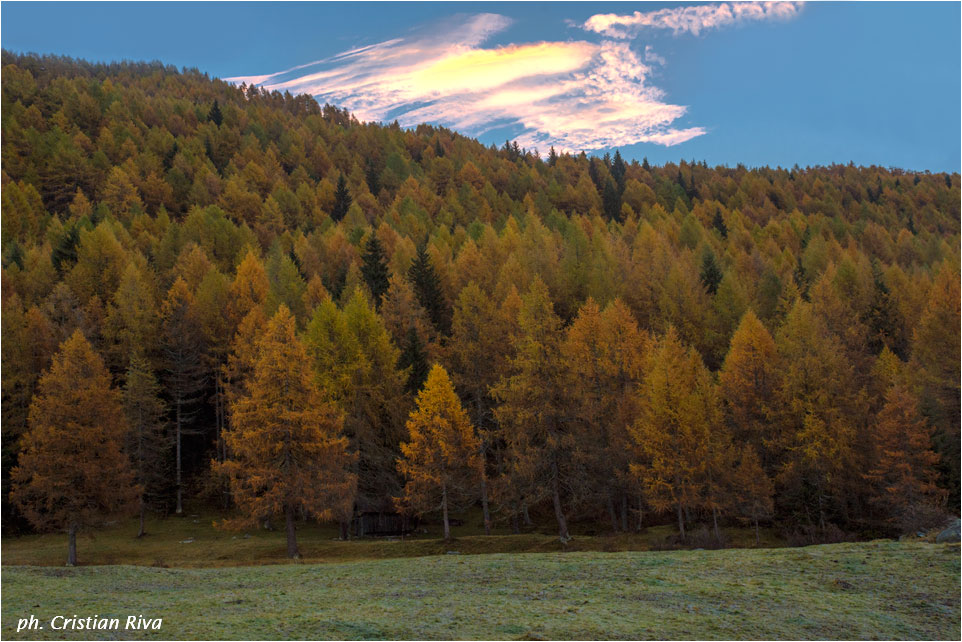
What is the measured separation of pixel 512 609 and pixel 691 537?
23496 mm

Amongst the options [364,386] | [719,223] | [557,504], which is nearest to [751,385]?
[557,504]

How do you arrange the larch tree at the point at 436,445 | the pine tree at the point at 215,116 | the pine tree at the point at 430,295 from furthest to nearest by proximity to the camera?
the pine tree at the point at 215,116, the pine tree at the point at 430,295, the larch tree at the point at 436,445

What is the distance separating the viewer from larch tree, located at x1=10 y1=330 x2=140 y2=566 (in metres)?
32.0

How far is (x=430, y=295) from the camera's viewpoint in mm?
57406

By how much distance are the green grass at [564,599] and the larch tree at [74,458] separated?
38.7 ft

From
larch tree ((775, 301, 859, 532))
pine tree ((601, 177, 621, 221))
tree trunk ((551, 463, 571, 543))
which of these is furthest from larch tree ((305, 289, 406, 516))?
pine tree ((601, 177, 621, 221))

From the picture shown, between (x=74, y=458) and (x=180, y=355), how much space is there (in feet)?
60.6

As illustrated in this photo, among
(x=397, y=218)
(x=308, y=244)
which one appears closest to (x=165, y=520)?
(x=308, y=244)

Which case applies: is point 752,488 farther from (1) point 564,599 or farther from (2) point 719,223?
(2) point 719,223

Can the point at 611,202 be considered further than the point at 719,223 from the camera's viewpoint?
Yes

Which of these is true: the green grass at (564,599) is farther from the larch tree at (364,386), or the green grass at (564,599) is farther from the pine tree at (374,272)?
the pine tree at (374,272)

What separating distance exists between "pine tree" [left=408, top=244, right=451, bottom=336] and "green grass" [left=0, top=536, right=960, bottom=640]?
120ft

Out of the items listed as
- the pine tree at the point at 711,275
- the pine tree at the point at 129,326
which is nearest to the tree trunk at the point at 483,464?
the pine tree at the point at 129,326

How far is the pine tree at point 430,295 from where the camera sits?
187 ft
